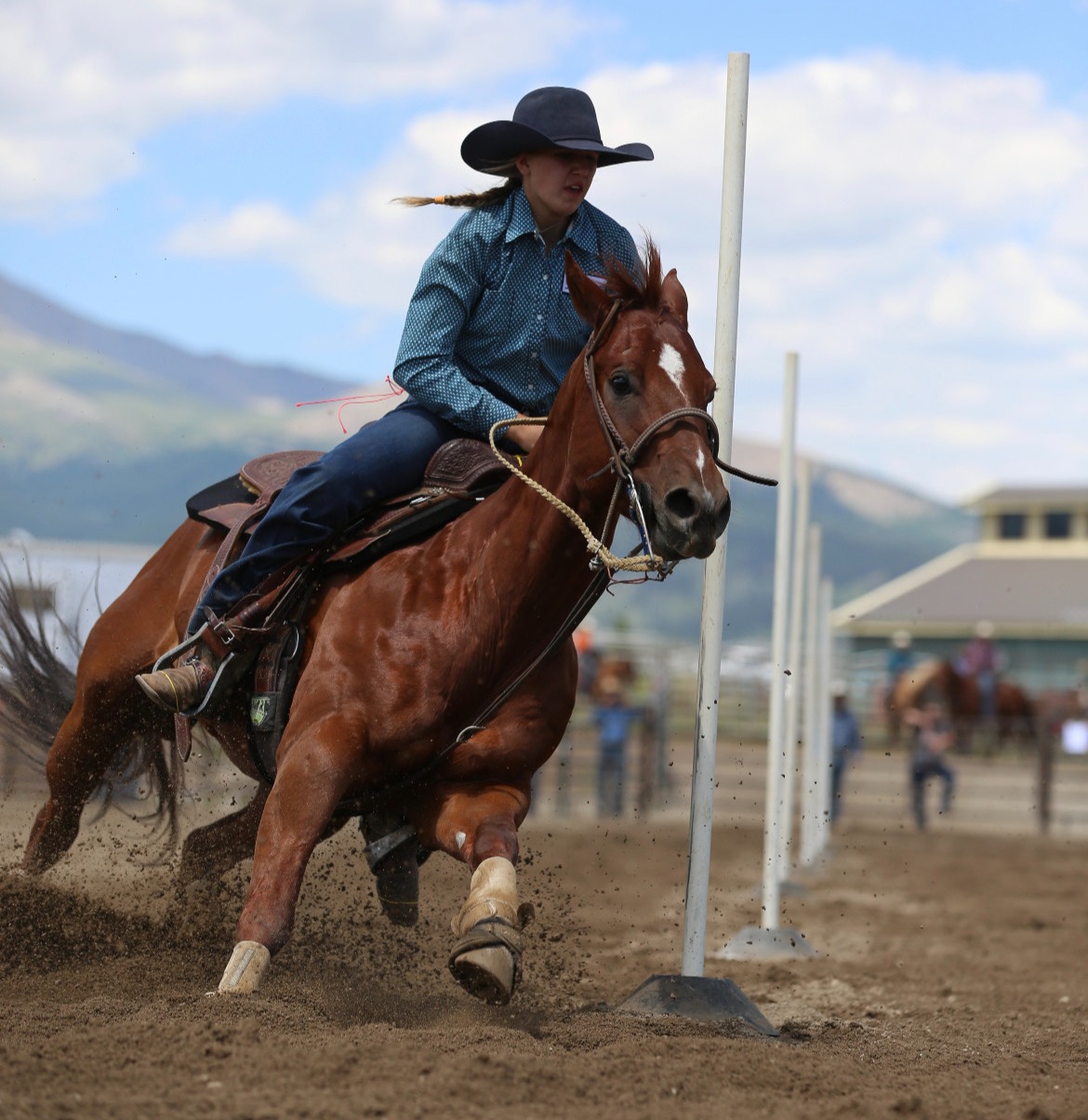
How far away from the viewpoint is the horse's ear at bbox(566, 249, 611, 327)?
446 cm

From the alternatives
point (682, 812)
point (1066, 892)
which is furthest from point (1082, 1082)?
point (682, 812)

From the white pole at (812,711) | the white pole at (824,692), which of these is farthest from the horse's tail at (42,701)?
the white pole at (824,692)

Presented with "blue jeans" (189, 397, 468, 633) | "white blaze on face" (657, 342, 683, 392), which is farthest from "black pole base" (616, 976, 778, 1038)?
"white blaze on face" (657, 342, 683, 392)

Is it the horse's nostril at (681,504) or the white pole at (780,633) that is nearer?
the horse's nostril at (681,504)

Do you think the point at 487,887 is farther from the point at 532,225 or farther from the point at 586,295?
the point at 532,225

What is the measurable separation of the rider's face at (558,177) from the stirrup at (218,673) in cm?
179

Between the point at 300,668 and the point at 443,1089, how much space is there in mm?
1955

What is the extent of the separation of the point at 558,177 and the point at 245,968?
102 inches

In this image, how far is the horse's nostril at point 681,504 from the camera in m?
3.93

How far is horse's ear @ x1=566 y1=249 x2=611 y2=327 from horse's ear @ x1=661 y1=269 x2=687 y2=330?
6.4 inches

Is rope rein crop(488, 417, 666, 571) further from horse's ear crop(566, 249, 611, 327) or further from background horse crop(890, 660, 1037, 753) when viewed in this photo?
background horse crop(890, 660, 1037, 753)

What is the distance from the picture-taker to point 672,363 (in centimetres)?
425

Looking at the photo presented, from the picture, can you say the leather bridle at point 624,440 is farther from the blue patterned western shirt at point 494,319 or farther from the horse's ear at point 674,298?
the blue patterned western shirt at point 494,319

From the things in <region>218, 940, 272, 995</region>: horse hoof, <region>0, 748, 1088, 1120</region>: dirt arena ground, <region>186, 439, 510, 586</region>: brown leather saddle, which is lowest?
<region>0, 748, 1088, 1120</region>: dirt arena ground
